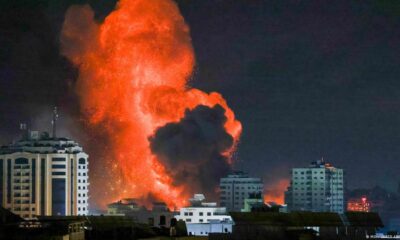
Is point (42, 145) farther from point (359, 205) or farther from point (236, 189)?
point (359, 205)

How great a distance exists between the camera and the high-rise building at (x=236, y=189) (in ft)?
528

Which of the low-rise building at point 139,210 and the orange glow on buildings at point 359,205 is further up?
the orange glow on buildings at point 359,205

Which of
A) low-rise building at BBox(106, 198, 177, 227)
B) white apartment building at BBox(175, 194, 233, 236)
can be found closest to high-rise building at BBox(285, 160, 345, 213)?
white apartment building at BBox(175, 194, 233, 236)

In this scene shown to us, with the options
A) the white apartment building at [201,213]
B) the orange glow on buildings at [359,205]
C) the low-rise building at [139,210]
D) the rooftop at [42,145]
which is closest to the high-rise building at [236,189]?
the white apartment building at [201,213]

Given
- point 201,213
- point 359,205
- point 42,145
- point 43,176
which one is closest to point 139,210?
point 201,213

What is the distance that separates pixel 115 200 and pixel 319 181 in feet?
108

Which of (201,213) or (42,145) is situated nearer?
(42,145)

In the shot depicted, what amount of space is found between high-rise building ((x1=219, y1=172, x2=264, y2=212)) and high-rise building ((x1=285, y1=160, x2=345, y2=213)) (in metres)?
10.6

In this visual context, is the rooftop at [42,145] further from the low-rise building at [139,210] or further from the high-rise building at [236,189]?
the high-rise building at [236,189]

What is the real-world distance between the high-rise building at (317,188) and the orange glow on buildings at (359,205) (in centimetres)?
425

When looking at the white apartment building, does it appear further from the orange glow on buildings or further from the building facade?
the orange glow on buildings

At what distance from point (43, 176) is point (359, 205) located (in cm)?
6100

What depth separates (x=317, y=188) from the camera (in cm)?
18075

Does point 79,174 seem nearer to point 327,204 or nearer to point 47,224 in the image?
point 327,204
